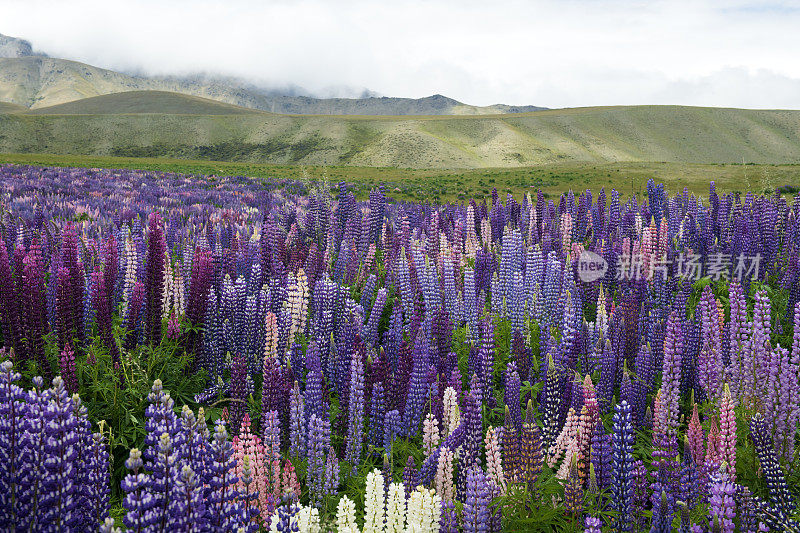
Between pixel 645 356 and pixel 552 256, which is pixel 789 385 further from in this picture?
pixel 552 256

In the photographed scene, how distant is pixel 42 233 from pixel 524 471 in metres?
8.81

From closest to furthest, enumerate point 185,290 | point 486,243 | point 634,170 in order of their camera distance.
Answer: point 185,290 → point 486,243 → point 634,170

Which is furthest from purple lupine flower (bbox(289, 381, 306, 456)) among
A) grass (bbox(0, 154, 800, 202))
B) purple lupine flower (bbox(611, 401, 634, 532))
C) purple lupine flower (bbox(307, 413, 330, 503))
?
grass (bbox(0, 154, 800, 202))

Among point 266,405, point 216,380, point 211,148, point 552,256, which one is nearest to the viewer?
point 266,405

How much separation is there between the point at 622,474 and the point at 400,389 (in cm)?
202

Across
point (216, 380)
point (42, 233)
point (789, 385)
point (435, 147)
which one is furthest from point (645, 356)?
point (435, 147)

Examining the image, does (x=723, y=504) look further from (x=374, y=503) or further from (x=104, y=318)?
(x=104, y=318)

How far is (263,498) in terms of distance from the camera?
11.6ft

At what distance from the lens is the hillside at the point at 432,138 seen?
5797 inches

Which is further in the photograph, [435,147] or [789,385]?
[435,147]

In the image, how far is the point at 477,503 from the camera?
310 cm

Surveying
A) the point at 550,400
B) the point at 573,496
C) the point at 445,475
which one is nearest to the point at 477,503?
the point at 445,475

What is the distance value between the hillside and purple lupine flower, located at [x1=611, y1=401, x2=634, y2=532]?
433 feet

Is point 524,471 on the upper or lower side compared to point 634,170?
lower
